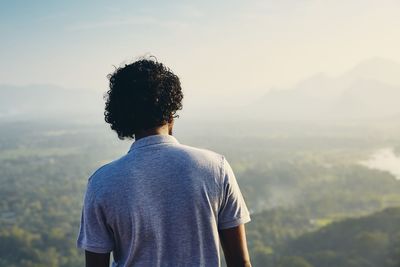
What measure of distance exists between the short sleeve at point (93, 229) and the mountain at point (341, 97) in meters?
114

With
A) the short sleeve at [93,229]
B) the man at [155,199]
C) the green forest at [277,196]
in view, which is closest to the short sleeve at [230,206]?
the man at [155,199]

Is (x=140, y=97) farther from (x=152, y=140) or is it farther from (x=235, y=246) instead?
(x=235, y=246)

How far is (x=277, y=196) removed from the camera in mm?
37719

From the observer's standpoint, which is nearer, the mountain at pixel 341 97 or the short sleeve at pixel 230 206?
the short sleeve at pixel 230 206

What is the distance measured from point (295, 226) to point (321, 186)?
1302 centimetres

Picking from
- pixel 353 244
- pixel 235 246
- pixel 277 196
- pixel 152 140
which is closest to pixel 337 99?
pixel 277 196

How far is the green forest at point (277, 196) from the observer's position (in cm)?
2062

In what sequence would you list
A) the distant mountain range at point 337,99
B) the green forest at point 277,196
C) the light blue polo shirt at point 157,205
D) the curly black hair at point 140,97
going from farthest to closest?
1. the distant mountain range at point 337,99
2. the green forest at point 277,196
3. the curly black hair at point 140,97
4. the light blue polo shirt at point 157,205

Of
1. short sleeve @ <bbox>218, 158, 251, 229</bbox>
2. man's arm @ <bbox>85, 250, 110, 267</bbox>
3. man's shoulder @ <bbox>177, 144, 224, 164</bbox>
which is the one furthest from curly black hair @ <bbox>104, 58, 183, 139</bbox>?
man's arm @ <bbox>85, 250, 110, 267</bbox>

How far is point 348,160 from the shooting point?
174ft

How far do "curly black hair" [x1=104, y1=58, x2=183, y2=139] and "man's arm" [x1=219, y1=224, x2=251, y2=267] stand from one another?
377mm

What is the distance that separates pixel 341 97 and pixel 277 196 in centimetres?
11189

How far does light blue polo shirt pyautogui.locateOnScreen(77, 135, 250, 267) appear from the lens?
3.72ft

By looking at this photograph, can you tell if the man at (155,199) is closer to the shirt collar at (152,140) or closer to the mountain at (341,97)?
the shirt collar at (152,140)
